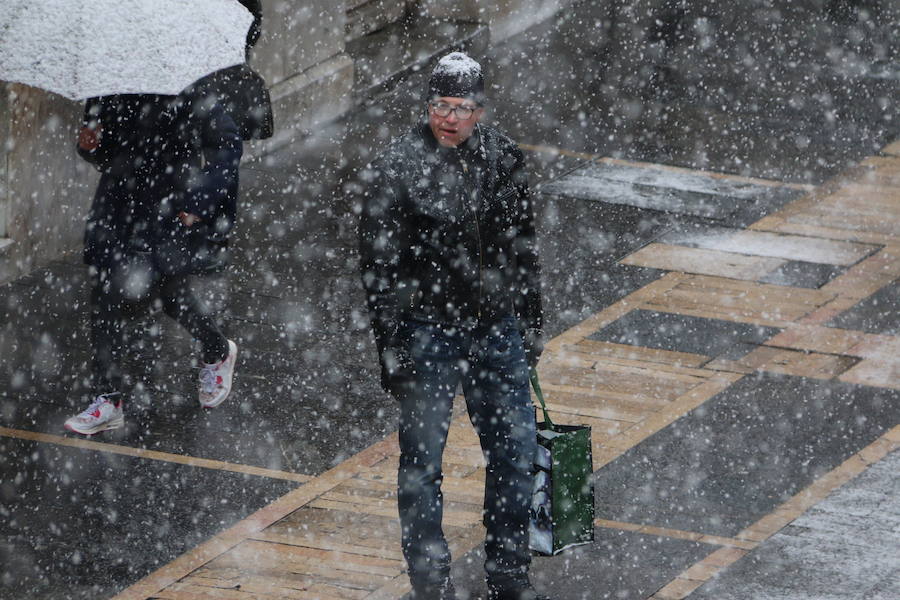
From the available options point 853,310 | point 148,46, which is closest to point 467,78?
point 148,46

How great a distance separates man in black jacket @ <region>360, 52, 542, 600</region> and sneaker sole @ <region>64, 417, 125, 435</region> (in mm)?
2303

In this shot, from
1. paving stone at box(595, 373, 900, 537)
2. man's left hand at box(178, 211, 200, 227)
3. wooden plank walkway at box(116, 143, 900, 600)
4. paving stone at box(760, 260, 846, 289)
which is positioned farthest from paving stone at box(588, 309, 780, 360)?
man's left hand at box(178, 211, 200, 227)

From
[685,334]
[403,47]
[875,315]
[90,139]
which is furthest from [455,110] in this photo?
[403,47]

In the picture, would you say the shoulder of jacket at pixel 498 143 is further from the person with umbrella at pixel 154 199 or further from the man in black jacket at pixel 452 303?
the person with umbrella at pixel 154 199

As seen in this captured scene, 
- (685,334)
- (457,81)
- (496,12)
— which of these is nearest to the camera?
(457,81)

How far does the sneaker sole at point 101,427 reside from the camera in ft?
26.0

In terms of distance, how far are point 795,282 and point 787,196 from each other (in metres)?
1.84

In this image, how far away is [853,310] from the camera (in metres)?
9.75

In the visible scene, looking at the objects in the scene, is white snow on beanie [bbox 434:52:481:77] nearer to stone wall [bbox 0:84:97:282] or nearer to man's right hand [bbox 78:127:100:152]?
man's right hand [bbox 78:127:100:152]

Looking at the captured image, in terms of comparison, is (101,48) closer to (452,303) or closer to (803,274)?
(452,303)

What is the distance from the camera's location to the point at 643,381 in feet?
28.6

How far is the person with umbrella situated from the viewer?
25.1ft

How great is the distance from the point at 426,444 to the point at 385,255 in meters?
0.73

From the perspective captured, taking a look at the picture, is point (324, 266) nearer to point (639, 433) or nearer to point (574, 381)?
point (574, 381)
